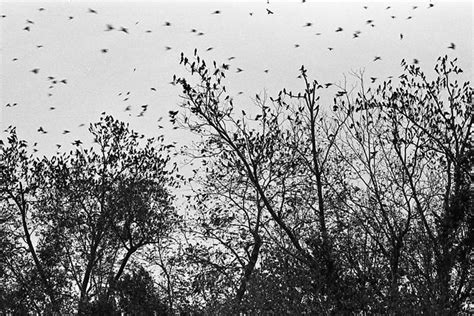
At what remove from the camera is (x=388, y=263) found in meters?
15.9

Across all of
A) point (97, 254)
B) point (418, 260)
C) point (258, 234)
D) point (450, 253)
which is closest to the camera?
point (450, 253)

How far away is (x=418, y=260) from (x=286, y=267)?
359 cm

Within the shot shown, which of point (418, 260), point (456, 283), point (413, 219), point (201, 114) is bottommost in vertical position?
point (456, 283)

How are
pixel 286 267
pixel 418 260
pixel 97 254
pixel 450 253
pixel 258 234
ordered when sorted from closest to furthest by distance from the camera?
1. pixel 450 253
2. pixel 286 267
3. pixel 418 260
4. pixel 258 234
5. pixel 97 254

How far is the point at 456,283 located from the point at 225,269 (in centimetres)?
719

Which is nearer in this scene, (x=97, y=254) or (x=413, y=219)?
(x=413, y=219)

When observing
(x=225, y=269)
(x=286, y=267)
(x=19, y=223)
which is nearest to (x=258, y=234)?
(x=225, y=269)

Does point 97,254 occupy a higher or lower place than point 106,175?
lower

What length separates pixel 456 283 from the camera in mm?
14234

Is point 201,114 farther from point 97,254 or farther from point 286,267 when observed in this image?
point 97,254

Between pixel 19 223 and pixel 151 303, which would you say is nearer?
pixel 151 303

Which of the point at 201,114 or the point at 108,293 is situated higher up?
the point at 201,114

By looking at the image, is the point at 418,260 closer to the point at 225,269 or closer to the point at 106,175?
the point at 225,269

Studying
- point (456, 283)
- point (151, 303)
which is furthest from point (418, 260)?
point (151, 303)
